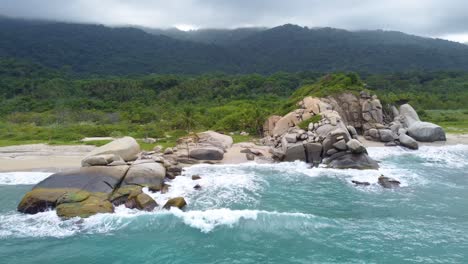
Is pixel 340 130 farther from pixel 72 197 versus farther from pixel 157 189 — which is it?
pixel 72 197

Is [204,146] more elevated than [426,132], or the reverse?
[426,132]

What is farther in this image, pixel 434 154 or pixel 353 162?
pixel 434 154

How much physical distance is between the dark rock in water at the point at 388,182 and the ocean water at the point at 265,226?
1.99 ft

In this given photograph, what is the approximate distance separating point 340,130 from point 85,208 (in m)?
24.3

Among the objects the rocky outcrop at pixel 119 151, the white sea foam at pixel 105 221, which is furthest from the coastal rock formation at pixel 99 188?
the white sea foam at pixel 105 221

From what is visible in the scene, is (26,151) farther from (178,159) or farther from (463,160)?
(463,160)

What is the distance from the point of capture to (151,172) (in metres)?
27.3

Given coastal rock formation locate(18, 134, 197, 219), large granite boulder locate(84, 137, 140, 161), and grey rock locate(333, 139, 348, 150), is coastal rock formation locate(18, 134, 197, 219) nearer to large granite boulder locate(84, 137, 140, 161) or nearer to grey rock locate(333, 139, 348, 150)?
large granite boulder locate(84, 137, 140, 161)

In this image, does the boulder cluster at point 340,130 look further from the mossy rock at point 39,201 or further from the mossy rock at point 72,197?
the mossy rock at point 39,201

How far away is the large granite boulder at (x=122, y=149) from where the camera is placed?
31705mm

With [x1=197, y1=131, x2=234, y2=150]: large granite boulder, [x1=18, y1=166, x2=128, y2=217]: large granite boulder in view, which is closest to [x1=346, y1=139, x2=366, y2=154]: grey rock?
[x1=197, y1=131, x2=234, y2=150]: large granite boulder

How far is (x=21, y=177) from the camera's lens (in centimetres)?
3030

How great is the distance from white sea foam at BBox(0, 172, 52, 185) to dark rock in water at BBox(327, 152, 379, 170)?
1026 inches

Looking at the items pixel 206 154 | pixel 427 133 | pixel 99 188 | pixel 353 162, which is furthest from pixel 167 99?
pixel 99 188
